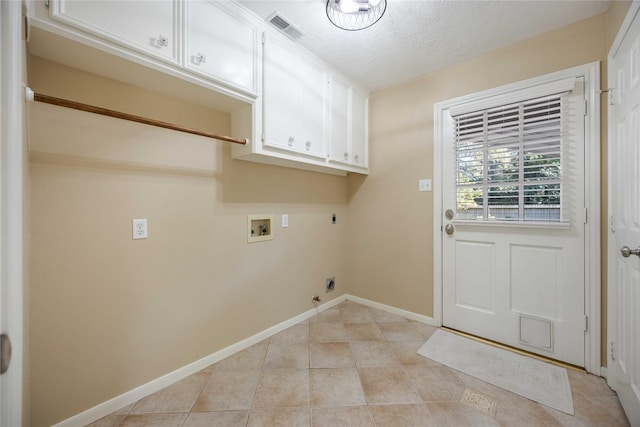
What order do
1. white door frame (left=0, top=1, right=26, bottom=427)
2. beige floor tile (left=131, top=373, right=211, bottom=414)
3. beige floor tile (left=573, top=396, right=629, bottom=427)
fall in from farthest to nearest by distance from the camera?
beige floor tile (left=131, top=373, right=211, bottom=414)
beige floor tile (left=573, top=396, right=629, bottom=427)
white door frame (left=0, top=1, right=26, bottom=427)

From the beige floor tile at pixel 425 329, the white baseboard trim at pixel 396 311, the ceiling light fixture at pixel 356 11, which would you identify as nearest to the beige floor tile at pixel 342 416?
the beige floor tile at pixel 425 329

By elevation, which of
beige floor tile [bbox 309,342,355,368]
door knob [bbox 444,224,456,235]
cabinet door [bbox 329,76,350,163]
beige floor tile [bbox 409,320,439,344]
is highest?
cabinet door [bbox 329,76,350,163]

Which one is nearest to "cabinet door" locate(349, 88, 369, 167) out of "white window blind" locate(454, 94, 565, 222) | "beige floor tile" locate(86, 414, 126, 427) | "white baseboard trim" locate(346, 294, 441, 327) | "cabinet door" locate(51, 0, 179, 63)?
"white window blind" locate(454, 94, 565, 222)

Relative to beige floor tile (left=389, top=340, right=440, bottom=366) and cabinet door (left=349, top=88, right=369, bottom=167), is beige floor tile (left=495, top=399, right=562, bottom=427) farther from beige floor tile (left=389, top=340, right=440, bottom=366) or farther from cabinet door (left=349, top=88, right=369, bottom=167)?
cabinet door (left=349, top=88, right=369, bottom=167)

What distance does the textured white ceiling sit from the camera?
1.65m

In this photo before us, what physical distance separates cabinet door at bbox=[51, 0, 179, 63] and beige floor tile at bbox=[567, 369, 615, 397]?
3.04 m

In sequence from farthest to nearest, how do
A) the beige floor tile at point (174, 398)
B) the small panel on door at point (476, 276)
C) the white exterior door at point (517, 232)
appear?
the small panel on door at point (476, 276)
the white exterior door at point (517, 232)
the beige floor tile at point (174, 398)

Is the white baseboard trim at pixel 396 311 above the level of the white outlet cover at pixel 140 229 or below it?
below

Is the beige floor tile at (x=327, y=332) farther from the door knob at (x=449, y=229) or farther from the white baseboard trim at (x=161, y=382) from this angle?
the door knob at (x=449, y=229)

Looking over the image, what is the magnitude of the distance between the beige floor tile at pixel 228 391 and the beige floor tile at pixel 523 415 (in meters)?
1.41

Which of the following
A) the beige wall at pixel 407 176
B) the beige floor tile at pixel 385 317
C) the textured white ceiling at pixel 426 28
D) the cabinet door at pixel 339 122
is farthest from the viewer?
the beige floor tile at pixel 385 317

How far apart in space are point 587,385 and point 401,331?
119cm

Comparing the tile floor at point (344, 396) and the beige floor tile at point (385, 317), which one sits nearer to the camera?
the tile floor at point (344, 396)

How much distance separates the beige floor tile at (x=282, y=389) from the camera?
5.04 ft
